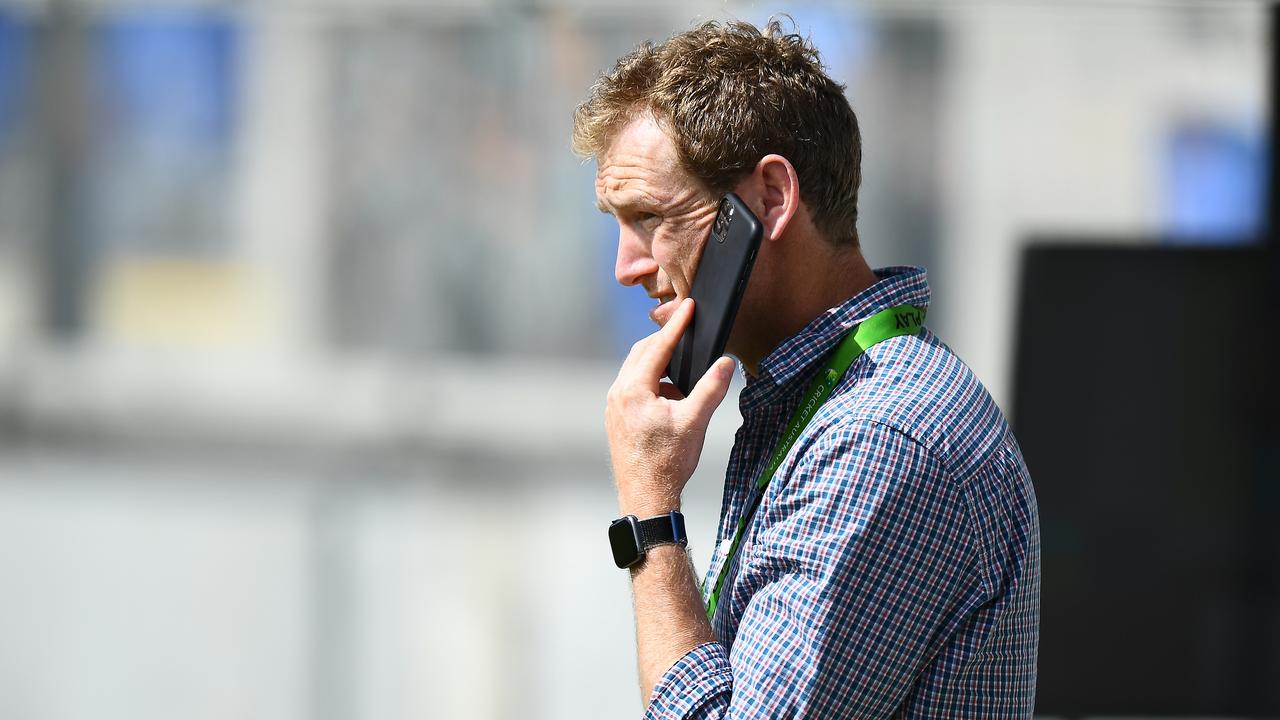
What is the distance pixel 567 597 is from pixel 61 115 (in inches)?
94.7

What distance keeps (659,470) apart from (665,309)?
0.31 meters

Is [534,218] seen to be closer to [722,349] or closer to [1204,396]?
[1204,396]

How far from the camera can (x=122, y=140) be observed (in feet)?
13.5

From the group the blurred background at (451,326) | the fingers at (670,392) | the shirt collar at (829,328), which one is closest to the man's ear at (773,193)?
the shirt collar at (829,328)

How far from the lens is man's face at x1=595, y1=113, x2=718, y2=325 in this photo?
5.22ft

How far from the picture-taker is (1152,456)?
402 cm

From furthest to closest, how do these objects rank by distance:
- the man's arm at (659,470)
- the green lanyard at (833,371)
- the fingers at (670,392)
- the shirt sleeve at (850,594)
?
1. the fingers at (670,392)
2. the green lanyard at (833,371)
3. the man's arm at (659,470)
4. the shirt sleeve at (850,594)

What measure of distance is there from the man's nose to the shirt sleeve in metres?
0.45

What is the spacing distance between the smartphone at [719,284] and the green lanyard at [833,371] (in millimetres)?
131

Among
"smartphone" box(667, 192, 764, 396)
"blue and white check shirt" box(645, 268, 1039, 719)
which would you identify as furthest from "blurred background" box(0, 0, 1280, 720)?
"blue and white check shirt" box(645, 268, 1039, 719)

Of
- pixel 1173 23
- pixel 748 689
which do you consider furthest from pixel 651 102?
pixel 1173 23

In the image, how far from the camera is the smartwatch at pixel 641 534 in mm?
1415

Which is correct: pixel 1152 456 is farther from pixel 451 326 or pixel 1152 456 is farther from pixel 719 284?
pixel 719 284

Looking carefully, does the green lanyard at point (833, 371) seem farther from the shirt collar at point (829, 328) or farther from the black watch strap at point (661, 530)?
the black watch strap at point (661, 530)
